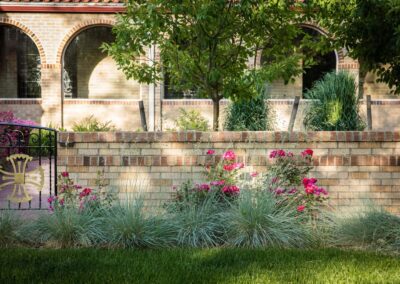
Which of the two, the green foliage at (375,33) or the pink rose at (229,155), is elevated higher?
the green foliage at (375,33)

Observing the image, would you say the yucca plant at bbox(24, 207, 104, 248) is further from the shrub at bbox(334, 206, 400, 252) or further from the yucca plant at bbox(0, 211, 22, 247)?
the shrub at bbox(334, 206, 400, 252)

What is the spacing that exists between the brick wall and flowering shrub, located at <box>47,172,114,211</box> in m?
0.28

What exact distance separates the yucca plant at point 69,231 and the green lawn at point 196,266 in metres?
0.27

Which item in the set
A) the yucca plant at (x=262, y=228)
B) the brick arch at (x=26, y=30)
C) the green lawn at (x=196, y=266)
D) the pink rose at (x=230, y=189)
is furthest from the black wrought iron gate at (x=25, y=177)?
the brick arch at (x=26, y=30)

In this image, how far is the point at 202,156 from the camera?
6.57m

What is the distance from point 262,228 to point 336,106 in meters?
6.50

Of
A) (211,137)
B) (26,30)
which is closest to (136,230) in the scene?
(211,137)

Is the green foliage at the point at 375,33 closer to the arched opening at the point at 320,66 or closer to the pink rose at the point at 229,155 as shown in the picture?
the pink rose at the point at 229,155

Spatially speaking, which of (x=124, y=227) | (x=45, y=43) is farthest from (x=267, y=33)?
(x=45, y=43)

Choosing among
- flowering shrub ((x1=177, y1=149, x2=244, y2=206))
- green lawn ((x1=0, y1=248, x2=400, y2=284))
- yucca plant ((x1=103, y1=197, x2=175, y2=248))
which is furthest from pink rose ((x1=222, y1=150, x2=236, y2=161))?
green lawn ((x1=0, y1=248, x2=400, y2=284))

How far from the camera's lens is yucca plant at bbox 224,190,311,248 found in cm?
516

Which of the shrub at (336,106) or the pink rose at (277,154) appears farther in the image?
the shrub at (336,106)

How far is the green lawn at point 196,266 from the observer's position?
4.09 metres

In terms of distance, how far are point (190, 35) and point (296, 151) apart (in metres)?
2.42
